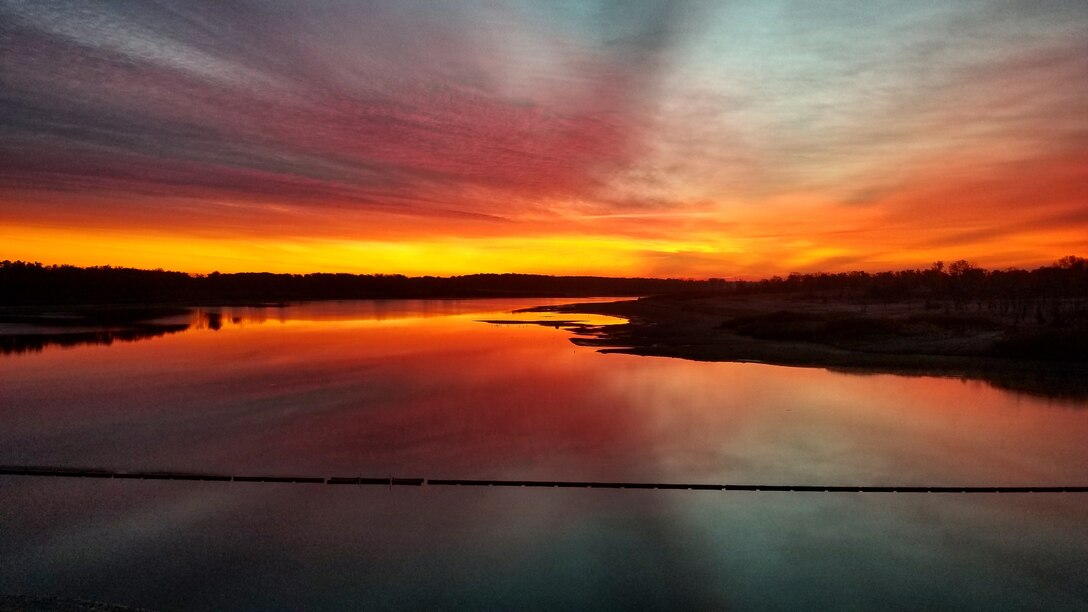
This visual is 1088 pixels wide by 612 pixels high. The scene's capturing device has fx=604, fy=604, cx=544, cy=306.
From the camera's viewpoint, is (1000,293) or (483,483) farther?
(1000,293)

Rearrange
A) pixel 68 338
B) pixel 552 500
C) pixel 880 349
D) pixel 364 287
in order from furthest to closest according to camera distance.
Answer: pixel 364 287, pixel 68 338, pixel 880 349, pixel 552 500

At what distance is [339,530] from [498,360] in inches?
968

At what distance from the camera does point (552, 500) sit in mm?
12711

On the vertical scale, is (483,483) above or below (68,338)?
below

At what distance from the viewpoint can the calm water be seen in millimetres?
9094

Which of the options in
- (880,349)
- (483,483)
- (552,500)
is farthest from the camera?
(880,349)

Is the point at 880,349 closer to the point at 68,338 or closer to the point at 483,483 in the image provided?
the point at 483,483

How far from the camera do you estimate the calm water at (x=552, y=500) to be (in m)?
9.09

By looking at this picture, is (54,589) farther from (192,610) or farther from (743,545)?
(743,545)

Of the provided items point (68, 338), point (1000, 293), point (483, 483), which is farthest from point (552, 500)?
point (1000, 293)

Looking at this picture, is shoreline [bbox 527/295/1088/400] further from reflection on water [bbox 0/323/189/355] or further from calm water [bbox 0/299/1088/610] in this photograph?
reflection on water [bbox 0/323/189/355]

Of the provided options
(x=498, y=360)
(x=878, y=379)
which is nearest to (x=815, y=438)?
(x=878, y=379)

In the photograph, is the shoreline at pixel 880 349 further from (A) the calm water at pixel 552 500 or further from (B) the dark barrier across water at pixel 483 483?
(B) the dark barrier across water at pixel 483 483

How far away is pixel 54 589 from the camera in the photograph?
29.0 ft
